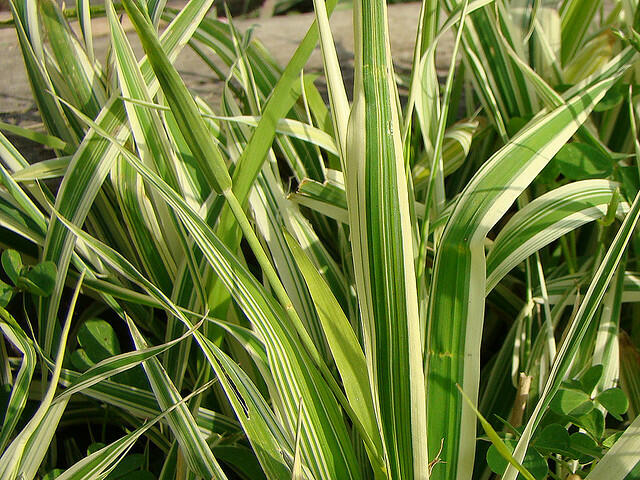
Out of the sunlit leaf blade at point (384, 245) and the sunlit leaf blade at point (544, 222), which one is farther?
the sunlit leaf blade at point (544, 222)

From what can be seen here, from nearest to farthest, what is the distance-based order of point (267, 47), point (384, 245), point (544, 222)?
point (384, 245)
point (544, 222)
point (267, 47)

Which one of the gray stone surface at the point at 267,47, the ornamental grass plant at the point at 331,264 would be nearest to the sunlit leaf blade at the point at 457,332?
the ornamental grass plant at the point at 331,264

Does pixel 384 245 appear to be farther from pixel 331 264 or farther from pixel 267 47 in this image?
pixel 267 47

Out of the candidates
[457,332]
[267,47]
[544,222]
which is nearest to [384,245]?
[457,332]

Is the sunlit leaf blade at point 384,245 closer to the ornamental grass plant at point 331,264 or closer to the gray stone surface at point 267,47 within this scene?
the ornamental grass plant at point 331,264

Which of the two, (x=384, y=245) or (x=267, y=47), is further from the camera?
(x=267, y=47)

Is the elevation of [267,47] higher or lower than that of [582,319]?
higher
